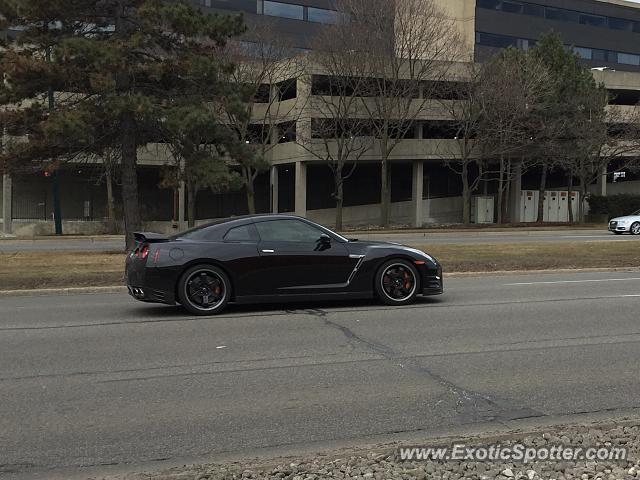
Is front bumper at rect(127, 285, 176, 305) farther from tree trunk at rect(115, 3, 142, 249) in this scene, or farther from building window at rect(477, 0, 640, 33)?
building window at rect(477, 0, 640, 33)

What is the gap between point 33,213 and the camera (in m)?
40.5

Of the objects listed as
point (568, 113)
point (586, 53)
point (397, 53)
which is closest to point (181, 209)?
point (397, 53)

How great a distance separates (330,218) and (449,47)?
1552 centimetres

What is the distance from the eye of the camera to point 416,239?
2877cm

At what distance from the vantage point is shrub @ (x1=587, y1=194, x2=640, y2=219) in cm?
4559

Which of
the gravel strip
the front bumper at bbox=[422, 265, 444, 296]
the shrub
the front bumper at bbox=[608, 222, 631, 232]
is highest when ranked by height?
the shrub

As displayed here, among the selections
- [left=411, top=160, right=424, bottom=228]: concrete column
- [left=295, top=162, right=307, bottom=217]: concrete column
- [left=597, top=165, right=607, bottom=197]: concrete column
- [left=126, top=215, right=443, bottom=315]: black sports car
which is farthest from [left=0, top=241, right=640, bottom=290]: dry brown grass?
[left=597, top=165, right=607, bottom=197]: concrete column

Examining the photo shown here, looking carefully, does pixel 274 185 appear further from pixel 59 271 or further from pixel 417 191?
pixel 59 271

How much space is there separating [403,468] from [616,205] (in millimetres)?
46577

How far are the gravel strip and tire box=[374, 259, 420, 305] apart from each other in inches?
228

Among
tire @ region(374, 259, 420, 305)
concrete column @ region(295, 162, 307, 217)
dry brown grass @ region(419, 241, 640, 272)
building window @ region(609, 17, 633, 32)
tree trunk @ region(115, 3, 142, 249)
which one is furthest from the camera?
building window @ region(609, 17, 633, 32)

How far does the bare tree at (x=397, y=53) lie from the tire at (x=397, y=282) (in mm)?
25551

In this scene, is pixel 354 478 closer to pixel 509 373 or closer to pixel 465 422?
pixel 465 422

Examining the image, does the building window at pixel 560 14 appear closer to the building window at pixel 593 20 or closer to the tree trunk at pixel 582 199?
the building window at pixel 593 20
